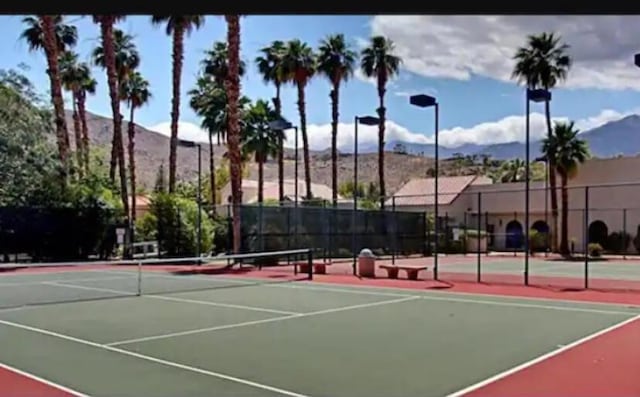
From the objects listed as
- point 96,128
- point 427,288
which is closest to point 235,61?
point 427,288

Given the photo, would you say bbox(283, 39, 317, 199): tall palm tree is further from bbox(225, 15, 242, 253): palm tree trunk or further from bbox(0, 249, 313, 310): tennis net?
bbox(0, 249, 313, 310): tennis net

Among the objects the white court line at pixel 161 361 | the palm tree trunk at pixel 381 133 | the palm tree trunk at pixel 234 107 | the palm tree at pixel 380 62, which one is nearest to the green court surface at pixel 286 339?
the white court line at pixel 161 361

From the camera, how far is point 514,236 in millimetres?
41125

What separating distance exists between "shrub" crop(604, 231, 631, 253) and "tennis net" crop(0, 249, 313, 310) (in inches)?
737

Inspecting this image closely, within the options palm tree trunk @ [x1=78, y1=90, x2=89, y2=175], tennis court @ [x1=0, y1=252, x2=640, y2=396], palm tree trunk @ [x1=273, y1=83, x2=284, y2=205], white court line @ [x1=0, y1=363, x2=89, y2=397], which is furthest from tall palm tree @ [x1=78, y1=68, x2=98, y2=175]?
white court line @ [x1=0, y1=363, x2=89, y2=397]

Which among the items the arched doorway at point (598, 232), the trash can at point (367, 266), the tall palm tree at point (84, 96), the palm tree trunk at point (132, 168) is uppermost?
the tall palm tree at point (84, 96)

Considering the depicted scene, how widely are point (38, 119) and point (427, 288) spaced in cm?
2000

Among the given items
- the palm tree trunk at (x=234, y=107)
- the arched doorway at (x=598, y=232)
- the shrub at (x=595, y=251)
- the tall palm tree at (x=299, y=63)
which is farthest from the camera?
the tall palm tree at (x=299, y=63)

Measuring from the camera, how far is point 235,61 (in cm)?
2591

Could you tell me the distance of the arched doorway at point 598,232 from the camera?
129 feet

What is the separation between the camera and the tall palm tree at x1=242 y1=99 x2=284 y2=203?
4125cm

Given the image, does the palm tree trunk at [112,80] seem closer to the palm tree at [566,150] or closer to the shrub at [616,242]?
the palm tree at [566,150]

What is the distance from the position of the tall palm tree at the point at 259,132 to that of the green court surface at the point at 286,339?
25.9 m

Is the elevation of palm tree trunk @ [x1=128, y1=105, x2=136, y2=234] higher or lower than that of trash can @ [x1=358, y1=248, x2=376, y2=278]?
higher
